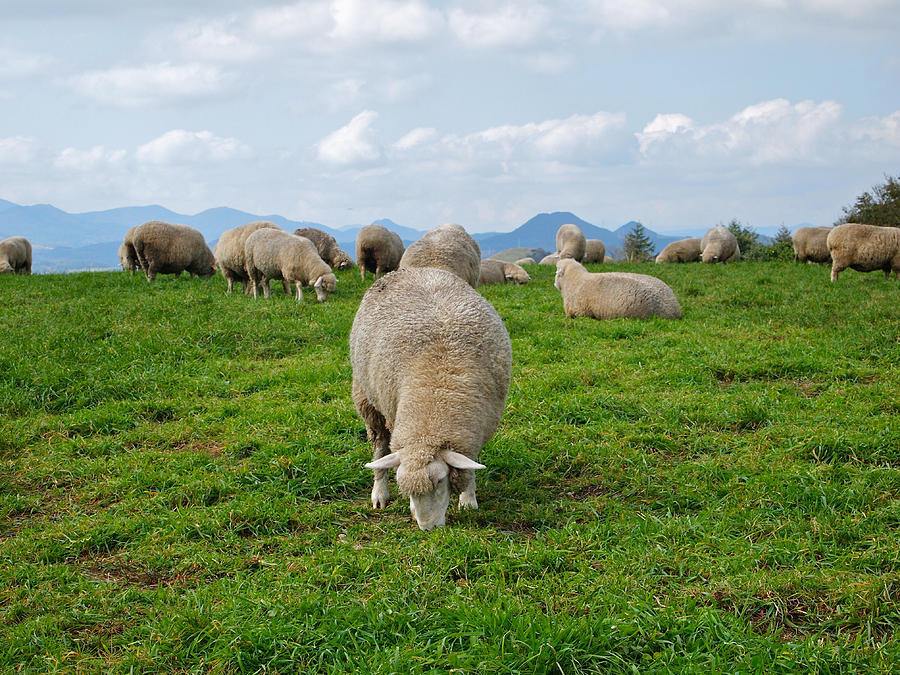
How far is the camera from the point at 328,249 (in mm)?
18578

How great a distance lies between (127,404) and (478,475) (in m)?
3.88

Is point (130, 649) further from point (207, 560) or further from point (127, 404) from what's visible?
point (127, 404)

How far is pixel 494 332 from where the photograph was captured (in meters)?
4.92

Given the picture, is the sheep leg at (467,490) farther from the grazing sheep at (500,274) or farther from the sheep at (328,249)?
the sheep at (328,249)

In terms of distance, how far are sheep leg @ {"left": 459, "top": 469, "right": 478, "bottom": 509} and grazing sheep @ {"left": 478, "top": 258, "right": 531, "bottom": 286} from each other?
12.5 m

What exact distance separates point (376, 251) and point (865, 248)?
37.2 ft

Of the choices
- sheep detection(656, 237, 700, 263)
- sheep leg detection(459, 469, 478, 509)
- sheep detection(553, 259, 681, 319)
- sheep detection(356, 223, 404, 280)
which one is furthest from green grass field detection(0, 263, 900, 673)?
sheep detection(656, 237, 700, 263)

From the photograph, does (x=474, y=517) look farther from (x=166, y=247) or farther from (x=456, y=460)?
(x=166, y=247)

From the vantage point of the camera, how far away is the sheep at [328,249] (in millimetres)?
18266

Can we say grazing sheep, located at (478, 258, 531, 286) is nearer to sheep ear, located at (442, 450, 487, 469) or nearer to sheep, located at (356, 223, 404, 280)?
sheep, located at (356, 223, 404, 280)

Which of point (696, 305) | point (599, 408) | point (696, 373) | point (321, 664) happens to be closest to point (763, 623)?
point (321, 664)

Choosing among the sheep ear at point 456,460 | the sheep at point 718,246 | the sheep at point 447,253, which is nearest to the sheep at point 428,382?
the sheep ear at point 456,460

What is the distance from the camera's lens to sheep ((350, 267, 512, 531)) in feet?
13.7

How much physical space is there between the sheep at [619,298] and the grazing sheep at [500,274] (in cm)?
545
